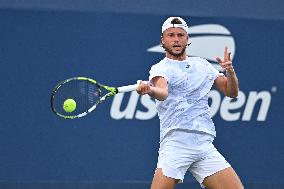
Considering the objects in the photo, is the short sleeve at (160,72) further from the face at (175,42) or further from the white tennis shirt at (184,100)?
the face at (175,42)

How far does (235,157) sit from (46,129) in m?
2.04

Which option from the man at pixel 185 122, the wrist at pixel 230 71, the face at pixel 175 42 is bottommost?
the man at pixel 185 122

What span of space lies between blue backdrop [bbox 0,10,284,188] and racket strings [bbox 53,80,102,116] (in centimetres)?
198

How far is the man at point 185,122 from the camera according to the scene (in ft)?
24.0

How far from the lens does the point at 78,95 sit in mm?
7570

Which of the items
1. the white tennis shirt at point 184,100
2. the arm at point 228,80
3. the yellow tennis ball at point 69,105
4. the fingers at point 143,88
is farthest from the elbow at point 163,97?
the yellow tennis ball at point 69,105

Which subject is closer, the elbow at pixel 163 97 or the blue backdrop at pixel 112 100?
the elbow at pixel 163 97

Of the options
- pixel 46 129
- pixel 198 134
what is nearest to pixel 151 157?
pixel 46 129

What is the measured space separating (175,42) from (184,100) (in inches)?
17.8

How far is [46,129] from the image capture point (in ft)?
31.7

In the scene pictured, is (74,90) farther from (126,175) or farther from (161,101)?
(126,175)

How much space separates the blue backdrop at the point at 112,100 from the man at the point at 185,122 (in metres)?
2.42

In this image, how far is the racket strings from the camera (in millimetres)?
7480

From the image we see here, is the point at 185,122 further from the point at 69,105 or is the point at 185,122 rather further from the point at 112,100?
the point at 112,100
